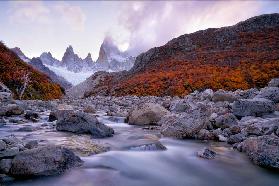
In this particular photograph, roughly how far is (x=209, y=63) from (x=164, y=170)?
50006mm

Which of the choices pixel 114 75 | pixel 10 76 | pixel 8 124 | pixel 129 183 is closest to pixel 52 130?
pixel 8 124

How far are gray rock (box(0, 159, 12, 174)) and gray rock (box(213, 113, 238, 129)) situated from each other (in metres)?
7.90

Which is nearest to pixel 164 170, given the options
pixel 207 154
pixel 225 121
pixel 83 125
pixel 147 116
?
pixel 207 154

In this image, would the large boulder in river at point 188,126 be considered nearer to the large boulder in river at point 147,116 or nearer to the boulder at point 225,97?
the large boulder in river at point 147,116

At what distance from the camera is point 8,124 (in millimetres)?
14641

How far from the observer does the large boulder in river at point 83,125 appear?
39.6 ft

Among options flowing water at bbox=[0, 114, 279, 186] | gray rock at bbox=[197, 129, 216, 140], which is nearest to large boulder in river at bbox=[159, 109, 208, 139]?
gray rock at bbox=[197, 129, 216, 140]

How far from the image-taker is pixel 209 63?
56656mm

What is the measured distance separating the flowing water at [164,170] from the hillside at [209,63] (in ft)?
105

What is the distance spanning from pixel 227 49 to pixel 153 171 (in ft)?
197

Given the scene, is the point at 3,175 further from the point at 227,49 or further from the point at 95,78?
the point at 95,78

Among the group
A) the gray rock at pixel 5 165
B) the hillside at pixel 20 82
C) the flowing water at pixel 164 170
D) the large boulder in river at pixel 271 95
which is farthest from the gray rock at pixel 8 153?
the hillside at pixel 20 82

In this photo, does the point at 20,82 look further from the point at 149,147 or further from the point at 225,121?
the point at 149,147

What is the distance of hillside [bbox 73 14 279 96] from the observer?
43.5 m
